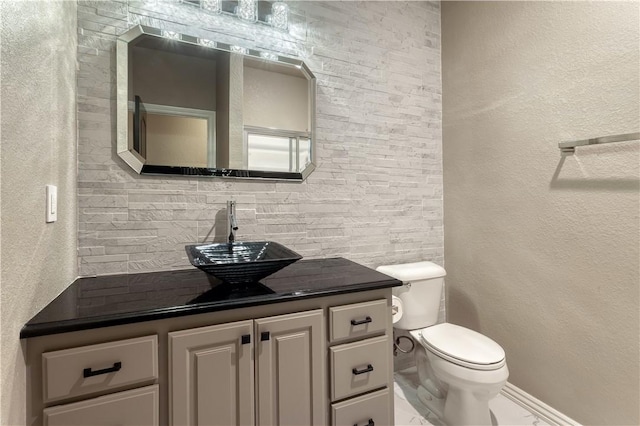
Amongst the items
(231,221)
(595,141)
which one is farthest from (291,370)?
(595,141)

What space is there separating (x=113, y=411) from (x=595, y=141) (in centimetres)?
217

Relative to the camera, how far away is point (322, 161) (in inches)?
72.9

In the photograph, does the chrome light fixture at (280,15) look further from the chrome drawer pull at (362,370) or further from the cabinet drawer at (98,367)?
the chrome drawer pull at (362,370)

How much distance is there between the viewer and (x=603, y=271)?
1.40 metres

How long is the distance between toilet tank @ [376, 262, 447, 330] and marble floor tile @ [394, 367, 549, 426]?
0.45m

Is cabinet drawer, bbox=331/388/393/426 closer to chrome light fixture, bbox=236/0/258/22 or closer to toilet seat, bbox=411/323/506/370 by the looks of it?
toilet seat, bbox=411/323/506/370

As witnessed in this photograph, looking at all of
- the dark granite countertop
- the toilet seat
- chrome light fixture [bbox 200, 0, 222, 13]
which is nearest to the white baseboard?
the toilet seat

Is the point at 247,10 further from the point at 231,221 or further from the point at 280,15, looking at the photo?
the point at 231,221

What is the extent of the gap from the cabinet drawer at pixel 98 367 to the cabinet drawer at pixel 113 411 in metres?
0.03

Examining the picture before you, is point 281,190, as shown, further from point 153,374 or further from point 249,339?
point 153,374

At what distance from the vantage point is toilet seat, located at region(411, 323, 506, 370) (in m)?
1.40

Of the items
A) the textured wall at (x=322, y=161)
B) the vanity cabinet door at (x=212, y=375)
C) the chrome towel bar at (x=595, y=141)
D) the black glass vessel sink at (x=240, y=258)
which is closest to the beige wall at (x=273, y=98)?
the textured wall at (x=322, y=161)

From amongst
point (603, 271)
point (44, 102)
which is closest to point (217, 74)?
point (44, 102)

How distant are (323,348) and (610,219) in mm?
1434
